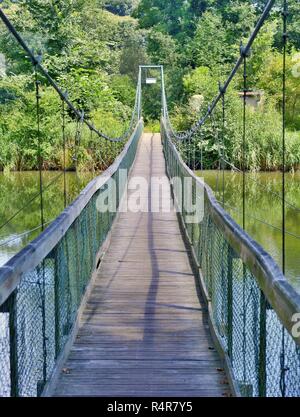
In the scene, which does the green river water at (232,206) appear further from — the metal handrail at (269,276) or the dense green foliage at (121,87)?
the metal handrail at (269,276)

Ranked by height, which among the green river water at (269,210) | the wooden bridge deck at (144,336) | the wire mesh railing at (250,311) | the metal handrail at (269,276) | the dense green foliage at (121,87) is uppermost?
the dense green foliage at (121,87)

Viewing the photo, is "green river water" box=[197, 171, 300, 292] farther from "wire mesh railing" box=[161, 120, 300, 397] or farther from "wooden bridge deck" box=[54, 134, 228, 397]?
"wire mesh railing" box=[161, 120, 300, 397]

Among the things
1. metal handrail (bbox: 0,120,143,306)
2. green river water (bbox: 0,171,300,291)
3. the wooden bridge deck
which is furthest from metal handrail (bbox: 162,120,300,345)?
green river water (bbox: 0,171,300,291)

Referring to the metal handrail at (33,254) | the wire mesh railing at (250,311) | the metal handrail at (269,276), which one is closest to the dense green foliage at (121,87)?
the wire mesh railing at (250,311)

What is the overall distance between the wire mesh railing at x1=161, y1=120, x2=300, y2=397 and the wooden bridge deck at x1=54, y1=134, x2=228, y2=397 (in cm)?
10

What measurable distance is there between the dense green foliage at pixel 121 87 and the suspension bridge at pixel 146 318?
10476mm

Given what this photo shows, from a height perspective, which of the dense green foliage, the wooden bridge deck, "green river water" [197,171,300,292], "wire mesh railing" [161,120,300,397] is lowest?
"green river water" [197,171,300,292]

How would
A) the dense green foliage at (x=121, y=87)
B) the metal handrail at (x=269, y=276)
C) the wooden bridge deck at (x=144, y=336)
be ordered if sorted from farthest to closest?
the dense green foliage at (x=121, y=87)
the wooden bridge deck at (x=144, y=336)
the metal handrail at (x=269, y=276)

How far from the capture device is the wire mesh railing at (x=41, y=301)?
2301 millimetres

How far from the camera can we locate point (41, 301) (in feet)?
9.34

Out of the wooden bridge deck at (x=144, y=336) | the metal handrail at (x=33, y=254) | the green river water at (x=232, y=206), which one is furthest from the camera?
the green river water at (x=232, y=206)

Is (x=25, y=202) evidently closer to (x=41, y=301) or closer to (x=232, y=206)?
(x=232, y=206)

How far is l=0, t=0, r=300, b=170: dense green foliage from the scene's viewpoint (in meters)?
21.5
